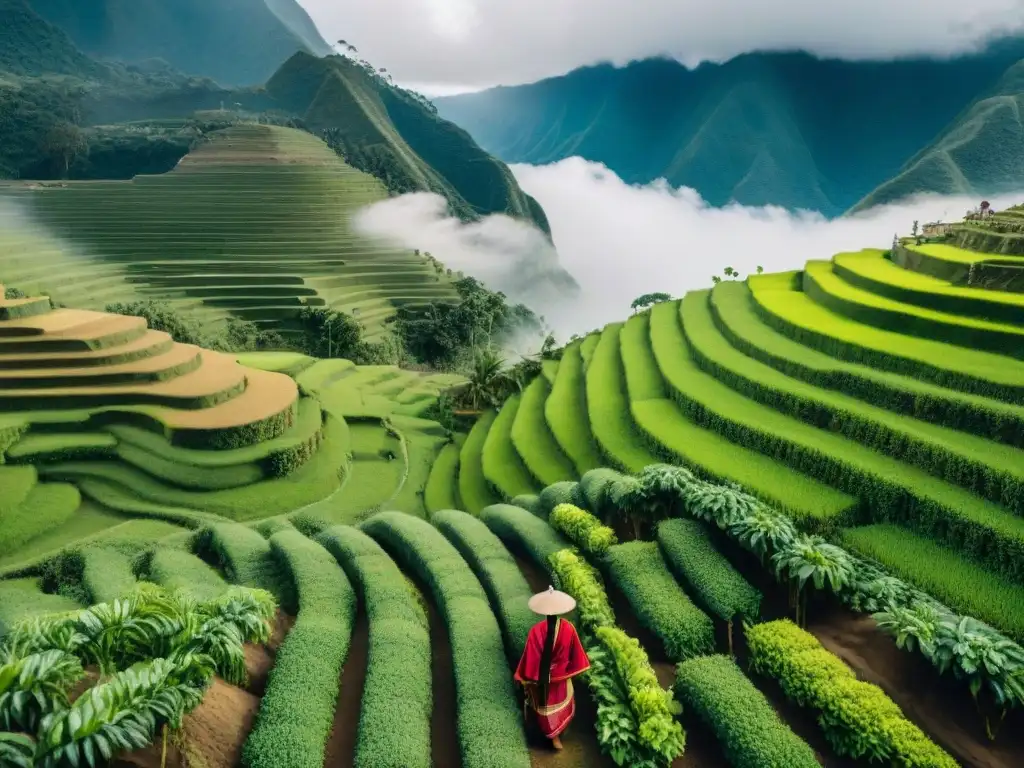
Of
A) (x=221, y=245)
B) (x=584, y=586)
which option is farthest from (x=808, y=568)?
(x=221, y=245)

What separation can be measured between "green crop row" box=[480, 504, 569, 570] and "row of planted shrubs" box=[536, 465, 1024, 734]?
34.9 inches

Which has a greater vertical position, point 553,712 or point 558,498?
point 553,712

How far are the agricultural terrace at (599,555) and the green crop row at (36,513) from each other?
0.07 m

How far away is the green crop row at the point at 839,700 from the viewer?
4715 millimetres

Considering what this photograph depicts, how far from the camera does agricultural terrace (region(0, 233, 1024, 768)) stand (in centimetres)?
489

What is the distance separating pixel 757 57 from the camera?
105 meters

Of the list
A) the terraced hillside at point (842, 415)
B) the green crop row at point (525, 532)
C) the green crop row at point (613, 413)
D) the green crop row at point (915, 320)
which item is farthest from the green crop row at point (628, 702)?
the green crop row at point (915, 320)

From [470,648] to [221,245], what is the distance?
43.5 m

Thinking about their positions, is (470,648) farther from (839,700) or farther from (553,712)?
(839,700)

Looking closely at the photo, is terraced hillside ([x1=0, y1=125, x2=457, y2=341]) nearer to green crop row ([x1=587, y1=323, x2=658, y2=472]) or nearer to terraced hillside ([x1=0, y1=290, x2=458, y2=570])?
terraced hillside ([x1=0, y1=290, x2=458, y2=570])

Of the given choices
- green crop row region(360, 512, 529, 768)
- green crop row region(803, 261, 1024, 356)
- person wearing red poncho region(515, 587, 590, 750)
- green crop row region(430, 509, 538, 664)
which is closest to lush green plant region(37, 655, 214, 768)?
green crop row region(360, 512, 529, 768)

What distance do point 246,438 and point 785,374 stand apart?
42.0ft

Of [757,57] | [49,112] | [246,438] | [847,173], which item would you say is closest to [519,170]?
[757,57]

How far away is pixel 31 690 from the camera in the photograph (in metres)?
3.95
